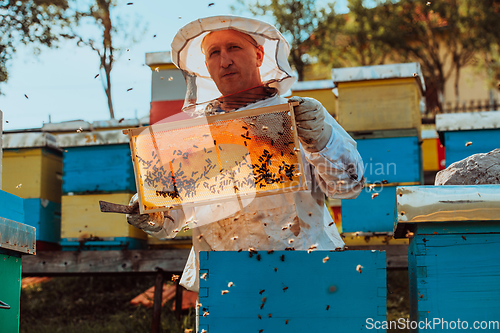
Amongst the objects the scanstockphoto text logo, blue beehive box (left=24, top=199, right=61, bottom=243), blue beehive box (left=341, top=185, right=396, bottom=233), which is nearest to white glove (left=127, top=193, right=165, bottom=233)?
the scanstockphoto text logo

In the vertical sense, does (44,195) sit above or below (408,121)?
below

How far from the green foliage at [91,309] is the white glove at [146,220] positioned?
2639mm

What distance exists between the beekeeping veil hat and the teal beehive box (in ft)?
2.82

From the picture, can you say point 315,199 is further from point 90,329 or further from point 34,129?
point 34,129

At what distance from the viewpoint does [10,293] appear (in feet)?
6.63

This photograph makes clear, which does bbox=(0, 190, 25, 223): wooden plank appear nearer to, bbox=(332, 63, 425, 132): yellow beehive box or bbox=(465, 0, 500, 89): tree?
bbox=(332, 63, 425, 132): yellow beehive box

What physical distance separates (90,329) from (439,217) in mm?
3956

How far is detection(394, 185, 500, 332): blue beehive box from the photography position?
53.5 inches

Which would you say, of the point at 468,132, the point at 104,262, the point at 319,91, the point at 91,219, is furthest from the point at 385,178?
the point at 91,219

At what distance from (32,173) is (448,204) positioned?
4.35 metres

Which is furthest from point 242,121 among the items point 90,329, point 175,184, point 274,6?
point 274,6

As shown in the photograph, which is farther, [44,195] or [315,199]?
[44,195]

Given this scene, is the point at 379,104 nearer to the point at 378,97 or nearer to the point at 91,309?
the point at 378,97

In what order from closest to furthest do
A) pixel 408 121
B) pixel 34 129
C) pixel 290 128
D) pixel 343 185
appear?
pixel 290 128, pixel 343 185, pixel 408 121, pixel 34 129
